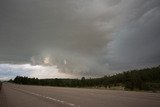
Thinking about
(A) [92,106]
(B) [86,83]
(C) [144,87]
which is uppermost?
(B) [86,83]

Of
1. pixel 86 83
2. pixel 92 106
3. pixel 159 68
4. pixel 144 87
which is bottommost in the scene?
pixel 92 106

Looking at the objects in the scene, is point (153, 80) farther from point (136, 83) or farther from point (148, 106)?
point (148, 106)

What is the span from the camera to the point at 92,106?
14.1m

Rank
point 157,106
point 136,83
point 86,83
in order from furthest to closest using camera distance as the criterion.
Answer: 1. point 86,83
2. point 136,83
3. point 157,106

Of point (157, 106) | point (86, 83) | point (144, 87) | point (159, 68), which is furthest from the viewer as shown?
point (159, 68)

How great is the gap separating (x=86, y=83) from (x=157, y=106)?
99.7m

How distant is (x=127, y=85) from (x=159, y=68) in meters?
82.3

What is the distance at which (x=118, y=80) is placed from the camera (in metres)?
119

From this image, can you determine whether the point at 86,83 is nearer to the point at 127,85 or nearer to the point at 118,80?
the point at 118,80

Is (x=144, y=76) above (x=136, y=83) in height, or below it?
above

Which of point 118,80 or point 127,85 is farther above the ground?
point 118,80

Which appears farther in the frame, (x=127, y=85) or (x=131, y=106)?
(x=127, y=85)

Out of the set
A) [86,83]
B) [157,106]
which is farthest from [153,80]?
[157,106]

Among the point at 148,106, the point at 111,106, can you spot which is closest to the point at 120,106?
the point at 111,106
